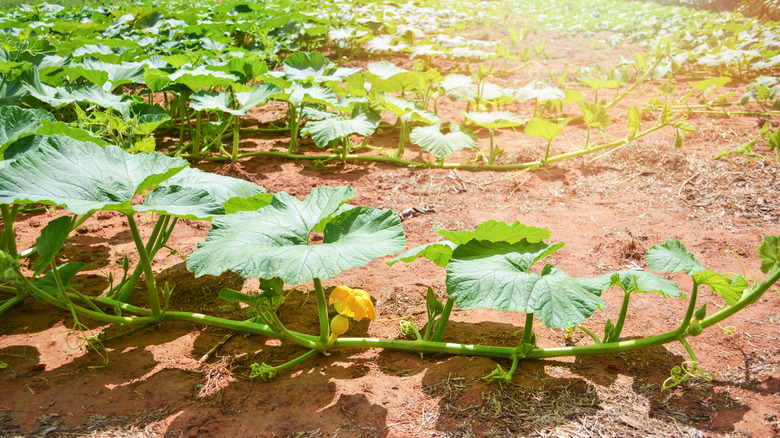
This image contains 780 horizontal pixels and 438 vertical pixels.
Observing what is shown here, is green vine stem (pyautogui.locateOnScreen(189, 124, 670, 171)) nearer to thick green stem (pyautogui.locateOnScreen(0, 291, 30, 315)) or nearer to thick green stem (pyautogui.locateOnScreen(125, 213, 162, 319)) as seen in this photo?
thick green stem (pyautogui.locateOnScreen(0, 291, 30, 315))

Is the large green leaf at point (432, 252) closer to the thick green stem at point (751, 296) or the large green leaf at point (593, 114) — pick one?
the thick green stem at point (751, 296)

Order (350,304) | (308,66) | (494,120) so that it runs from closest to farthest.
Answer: (350,304) → (494,120) → (308,66)

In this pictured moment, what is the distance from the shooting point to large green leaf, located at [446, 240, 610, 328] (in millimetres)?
1450

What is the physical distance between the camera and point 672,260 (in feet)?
5.45

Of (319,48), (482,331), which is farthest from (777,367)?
(319,48)

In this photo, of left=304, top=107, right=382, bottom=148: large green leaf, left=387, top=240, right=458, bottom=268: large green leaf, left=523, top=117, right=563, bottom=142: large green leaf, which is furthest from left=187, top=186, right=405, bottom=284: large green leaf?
left=523, top=117, right=563, bottom=142: large green leaf

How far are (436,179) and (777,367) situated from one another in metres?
2.33

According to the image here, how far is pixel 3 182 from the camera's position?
151cm

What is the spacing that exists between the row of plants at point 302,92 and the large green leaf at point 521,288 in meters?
1.51

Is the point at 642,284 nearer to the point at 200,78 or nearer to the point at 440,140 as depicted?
the point at 440,140

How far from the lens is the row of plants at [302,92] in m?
3.39

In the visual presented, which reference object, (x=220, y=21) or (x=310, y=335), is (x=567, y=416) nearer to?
(x=310, y=335)

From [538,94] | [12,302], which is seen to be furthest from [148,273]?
[538,94]

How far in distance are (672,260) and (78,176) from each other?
1869 millimetres
